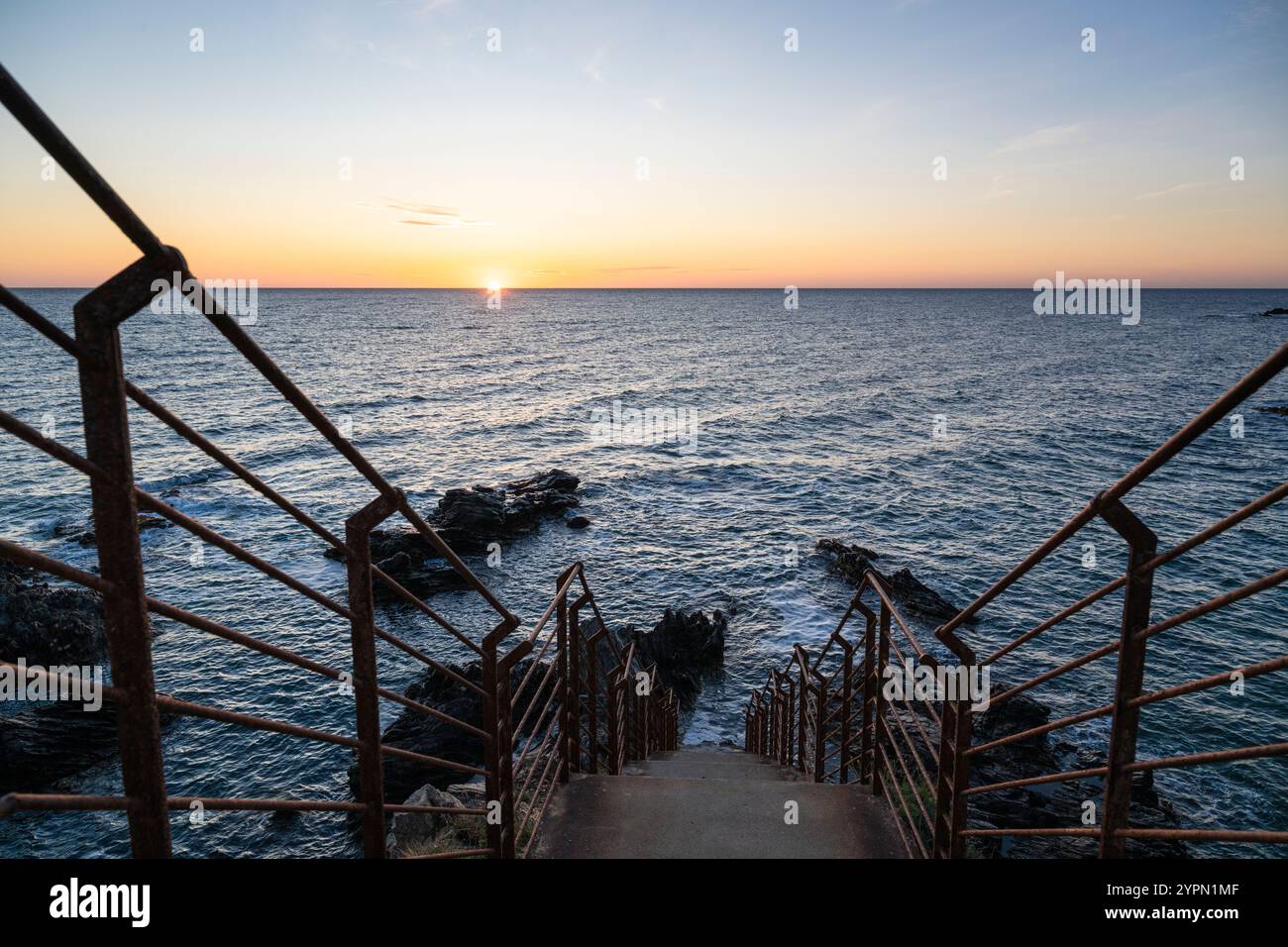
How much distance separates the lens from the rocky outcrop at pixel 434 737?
13.5 meters

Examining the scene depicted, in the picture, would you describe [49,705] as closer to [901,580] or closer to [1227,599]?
[1227,599]

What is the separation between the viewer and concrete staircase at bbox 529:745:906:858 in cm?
456

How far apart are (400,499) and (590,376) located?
66.7 meters

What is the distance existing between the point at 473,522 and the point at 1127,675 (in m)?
24.7

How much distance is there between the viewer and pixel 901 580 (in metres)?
21.1

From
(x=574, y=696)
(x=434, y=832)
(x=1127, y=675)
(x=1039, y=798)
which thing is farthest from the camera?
(x=1039, y=798)

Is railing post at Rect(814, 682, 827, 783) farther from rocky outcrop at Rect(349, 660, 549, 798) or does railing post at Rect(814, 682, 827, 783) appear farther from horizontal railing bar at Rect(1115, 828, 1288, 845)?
rocky outcrop at Rect(349, 660, 549, 798)

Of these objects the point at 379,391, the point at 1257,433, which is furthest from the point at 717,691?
the point at 379,391

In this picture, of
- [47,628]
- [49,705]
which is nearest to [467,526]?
[47,628]

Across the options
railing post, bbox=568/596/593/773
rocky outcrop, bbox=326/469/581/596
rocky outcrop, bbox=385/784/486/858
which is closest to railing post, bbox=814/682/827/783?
railing post, bbox=568/596/593/773

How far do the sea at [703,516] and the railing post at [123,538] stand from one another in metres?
12.9

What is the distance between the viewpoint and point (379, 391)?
55.3 m

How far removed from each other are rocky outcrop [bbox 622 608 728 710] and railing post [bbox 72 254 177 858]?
1592cm
